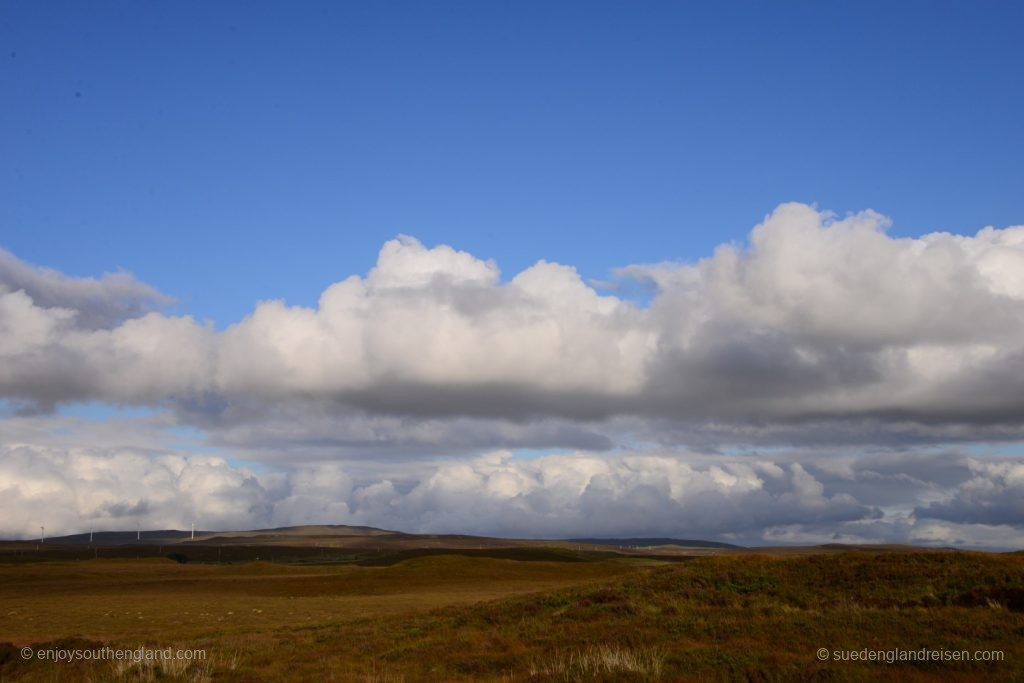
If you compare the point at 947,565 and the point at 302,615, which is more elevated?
the point at 947,565

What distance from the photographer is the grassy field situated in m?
19.6

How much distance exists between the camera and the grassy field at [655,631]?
19.6 meters

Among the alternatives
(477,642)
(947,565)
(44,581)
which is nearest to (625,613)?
(477,642)

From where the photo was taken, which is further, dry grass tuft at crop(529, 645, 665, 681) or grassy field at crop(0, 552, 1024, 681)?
grassy field at crop(0, 552, 1024, 681)

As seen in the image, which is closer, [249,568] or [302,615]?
[302,615]

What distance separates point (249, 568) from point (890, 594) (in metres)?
92.3

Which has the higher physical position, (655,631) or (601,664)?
(601,664)

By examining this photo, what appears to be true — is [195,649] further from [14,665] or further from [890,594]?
[890,594]

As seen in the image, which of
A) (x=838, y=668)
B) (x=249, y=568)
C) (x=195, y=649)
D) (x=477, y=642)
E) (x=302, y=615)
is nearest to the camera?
(x=838, y=668)

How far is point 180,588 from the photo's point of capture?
251 feet

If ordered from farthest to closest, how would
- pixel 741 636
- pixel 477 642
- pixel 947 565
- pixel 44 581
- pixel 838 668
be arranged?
1. pixel 44 581
2. pixel 947 565
3. pixel 477 642
4. pixel 741 636
5. pixel 838 668

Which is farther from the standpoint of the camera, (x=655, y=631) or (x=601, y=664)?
(x=655, y=631)

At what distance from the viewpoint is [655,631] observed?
24.5 metres

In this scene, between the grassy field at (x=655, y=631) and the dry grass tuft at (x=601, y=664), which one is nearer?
the dry grass tuft at (x=601, y=664)
